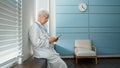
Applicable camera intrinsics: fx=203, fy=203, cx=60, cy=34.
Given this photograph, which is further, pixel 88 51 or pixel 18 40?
pixel 88 51

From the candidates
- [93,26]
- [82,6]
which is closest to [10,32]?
[82,6]

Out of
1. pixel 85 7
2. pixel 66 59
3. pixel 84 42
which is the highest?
pixel 85 7

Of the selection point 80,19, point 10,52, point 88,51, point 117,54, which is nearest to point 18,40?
point 10,52

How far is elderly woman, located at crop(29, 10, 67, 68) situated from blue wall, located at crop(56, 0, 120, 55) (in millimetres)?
3736

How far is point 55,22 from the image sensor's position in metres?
7.20

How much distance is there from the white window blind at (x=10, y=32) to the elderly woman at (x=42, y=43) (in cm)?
51

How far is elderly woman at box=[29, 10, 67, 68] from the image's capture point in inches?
131

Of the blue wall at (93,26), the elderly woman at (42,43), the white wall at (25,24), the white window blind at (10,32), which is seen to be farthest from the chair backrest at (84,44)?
the white window blind at (10,32)

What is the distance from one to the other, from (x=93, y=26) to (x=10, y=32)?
204 inches

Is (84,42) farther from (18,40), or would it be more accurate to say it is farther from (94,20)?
(18,40)

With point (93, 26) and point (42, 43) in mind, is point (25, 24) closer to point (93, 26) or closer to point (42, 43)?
point (42, 43)

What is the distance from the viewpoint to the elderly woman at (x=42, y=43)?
3.32m

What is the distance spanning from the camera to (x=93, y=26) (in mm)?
7305

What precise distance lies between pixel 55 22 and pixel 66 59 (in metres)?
1.36
